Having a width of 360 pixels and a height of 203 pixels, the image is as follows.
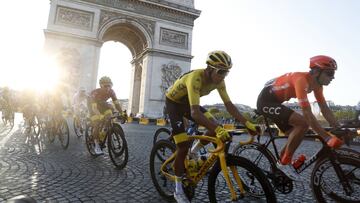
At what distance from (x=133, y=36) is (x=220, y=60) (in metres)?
27.1

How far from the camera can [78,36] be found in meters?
23.9

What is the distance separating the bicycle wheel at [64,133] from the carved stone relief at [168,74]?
19.3m

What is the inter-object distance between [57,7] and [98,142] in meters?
20.5

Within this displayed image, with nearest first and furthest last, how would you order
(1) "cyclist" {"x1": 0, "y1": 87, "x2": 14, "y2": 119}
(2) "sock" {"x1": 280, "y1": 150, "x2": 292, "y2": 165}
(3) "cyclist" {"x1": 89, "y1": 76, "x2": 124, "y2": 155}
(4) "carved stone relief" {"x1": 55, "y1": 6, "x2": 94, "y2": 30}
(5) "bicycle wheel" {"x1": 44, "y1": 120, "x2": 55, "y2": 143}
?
(2) "sock" {"x1": 280, "y1": 150, "x2": 292, "y2": 165}, (3) "cyclist" {"x1": 89, "y1": 76, "x2": 124, "y2": 155}, (5) "bicycle wheel" {"x1": 44, "y1": 120, "x2": 55, "y2": 143}, (1) "cyclist" {"x1": 0, "y1": 87, "x2": 14, "y2": 119}, (4) "carved stone relief" {"x1": 55, "y1": 6, "x2": 94, "y2": 30}

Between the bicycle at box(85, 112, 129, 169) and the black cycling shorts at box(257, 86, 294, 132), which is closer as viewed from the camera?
the black cycling shorts at box(257, 86, 294, 132)

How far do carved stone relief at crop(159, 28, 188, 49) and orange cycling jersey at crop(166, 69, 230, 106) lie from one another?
2421 centimetres

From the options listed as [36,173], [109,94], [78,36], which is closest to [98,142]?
[109,94]

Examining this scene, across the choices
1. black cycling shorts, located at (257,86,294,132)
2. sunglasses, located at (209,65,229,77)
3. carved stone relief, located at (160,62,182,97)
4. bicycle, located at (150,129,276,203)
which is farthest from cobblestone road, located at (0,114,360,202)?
carved stone relief, located at (160,62,182,97)

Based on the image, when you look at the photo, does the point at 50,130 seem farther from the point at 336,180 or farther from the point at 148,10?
the point at 148,10

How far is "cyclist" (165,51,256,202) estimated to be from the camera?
2943mm

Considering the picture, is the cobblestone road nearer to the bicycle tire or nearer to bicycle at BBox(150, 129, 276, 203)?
the bicycle tire

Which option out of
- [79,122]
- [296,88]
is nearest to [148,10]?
[79,122]

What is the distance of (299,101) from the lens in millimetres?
3330

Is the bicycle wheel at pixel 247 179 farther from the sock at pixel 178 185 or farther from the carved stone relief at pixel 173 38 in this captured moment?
the carved stone relief at pixel 173 38
